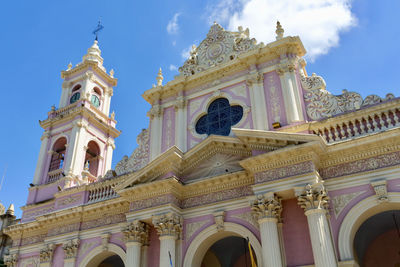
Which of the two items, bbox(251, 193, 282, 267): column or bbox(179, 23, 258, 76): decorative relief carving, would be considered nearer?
bbox(251, 193, 282, 267): column

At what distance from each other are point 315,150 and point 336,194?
1.45 metres

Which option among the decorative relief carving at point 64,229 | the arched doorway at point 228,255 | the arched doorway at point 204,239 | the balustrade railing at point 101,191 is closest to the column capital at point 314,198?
the arched doorway at point 204,239

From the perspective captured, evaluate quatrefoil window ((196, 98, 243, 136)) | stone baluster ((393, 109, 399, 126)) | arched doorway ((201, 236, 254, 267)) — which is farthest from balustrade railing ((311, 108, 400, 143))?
arched doorway ((201, 236, 254, 267))

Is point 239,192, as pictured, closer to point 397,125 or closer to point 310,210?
point 310,210

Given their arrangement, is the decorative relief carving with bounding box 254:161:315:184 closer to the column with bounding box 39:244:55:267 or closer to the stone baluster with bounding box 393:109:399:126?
the stone baluster with bounding box 393:109:399:126

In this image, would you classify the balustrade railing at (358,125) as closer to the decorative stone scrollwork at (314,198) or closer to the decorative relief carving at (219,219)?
the decorative stone scrollwork at (314,198)

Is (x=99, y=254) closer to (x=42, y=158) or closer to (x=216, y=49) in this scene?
(x=42, y=158)

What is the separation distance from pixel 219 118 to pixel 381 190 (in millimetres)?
7143

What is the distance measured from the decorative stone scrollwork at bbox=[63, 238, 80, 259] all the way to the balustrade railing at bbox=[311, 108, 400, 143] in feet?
33.3

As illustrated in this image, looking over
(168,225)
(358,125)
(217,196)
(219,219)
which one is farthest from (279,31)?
(168,225)

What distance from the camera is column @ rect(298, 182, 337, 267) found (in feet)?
32.8

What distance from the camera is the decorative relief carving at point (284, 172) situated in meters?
11.4

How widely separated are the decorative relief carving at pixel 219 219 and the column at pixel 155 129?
181 inches

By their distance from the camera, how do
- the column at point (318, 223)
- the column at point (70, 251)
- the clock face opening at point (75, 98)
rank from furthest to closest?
1. the clock face opening at point (75, 98)
2. the column at point (70, 251)
3. the column at point (318, 223)
